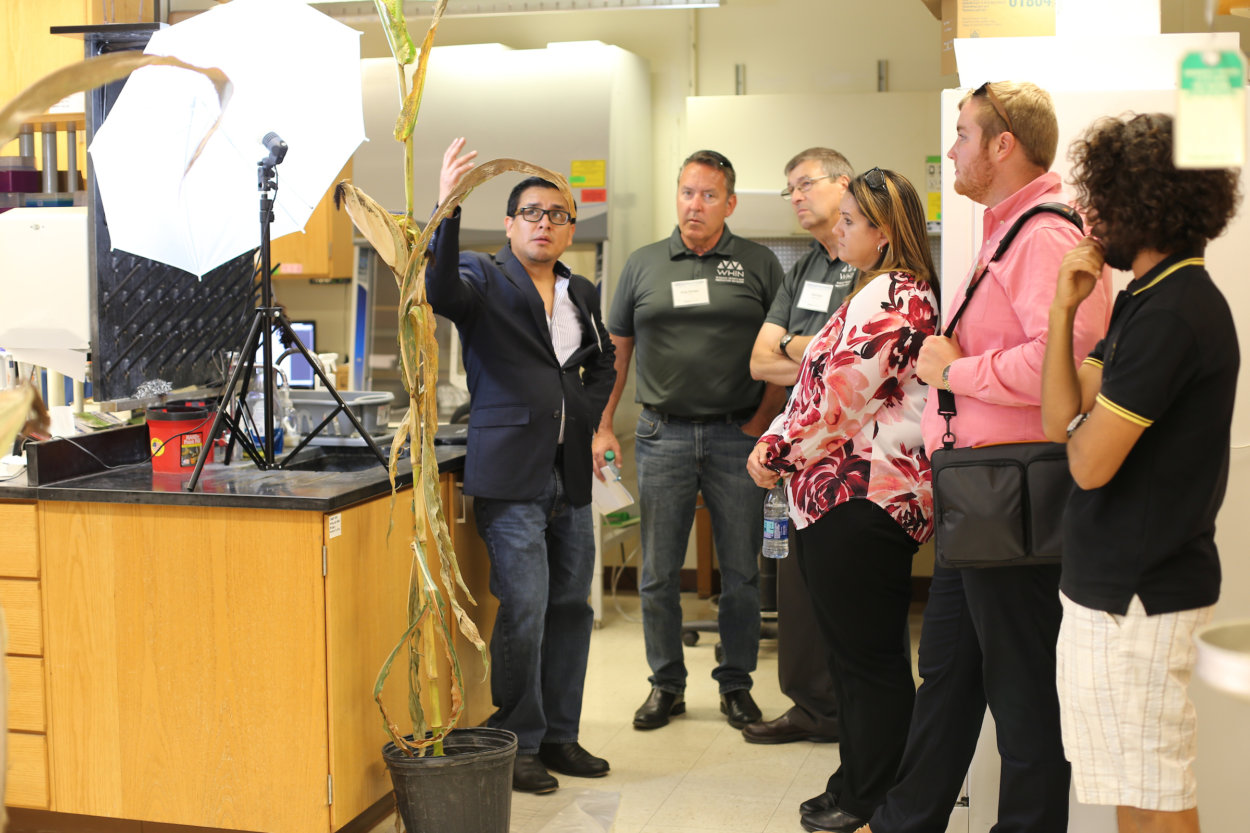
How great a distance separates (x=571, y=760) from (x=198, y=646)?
3.80 ft

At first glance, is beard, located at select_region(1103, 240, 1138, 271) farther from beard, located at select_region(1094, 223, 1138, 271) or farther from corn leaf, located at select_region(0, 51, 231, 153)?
corn leaf, located at select_region(0, 51, 231, 153)

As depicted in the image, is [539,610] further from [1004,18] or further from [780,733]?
[1004,18]

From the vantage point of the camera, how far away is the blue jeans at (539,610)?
311cm

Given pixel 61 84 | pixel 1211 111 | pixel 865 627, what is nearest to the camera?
pixel 1211 111

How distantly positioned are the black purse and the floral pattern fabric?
41 centimetres

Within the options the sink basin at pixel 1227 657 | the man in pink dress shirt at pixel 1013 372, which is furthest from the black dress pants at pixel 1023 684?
the sink basin at pixel 1227 657

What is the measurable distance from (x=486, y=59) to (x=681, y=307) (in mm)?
1951

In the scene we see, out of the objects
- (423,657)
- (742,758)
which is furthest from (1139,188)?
(742,758)

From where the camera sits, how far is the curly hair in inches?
66.6

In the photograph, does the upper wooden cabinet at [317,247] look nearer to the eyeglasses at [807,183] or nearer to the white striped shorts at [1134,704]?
the eyeglasses at [807,183]

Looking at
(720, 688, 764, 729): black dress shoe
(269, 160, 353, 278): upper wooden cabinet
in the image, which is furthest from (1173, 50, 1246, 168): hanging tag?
(269, 160, 353, 278): upper wooden cabinet

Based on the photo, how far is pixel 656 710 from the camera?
371 cm

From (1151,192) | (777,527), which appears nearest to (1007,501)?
(1151,192)

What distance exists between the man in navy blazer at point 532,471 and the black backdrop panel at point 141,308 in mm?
680
